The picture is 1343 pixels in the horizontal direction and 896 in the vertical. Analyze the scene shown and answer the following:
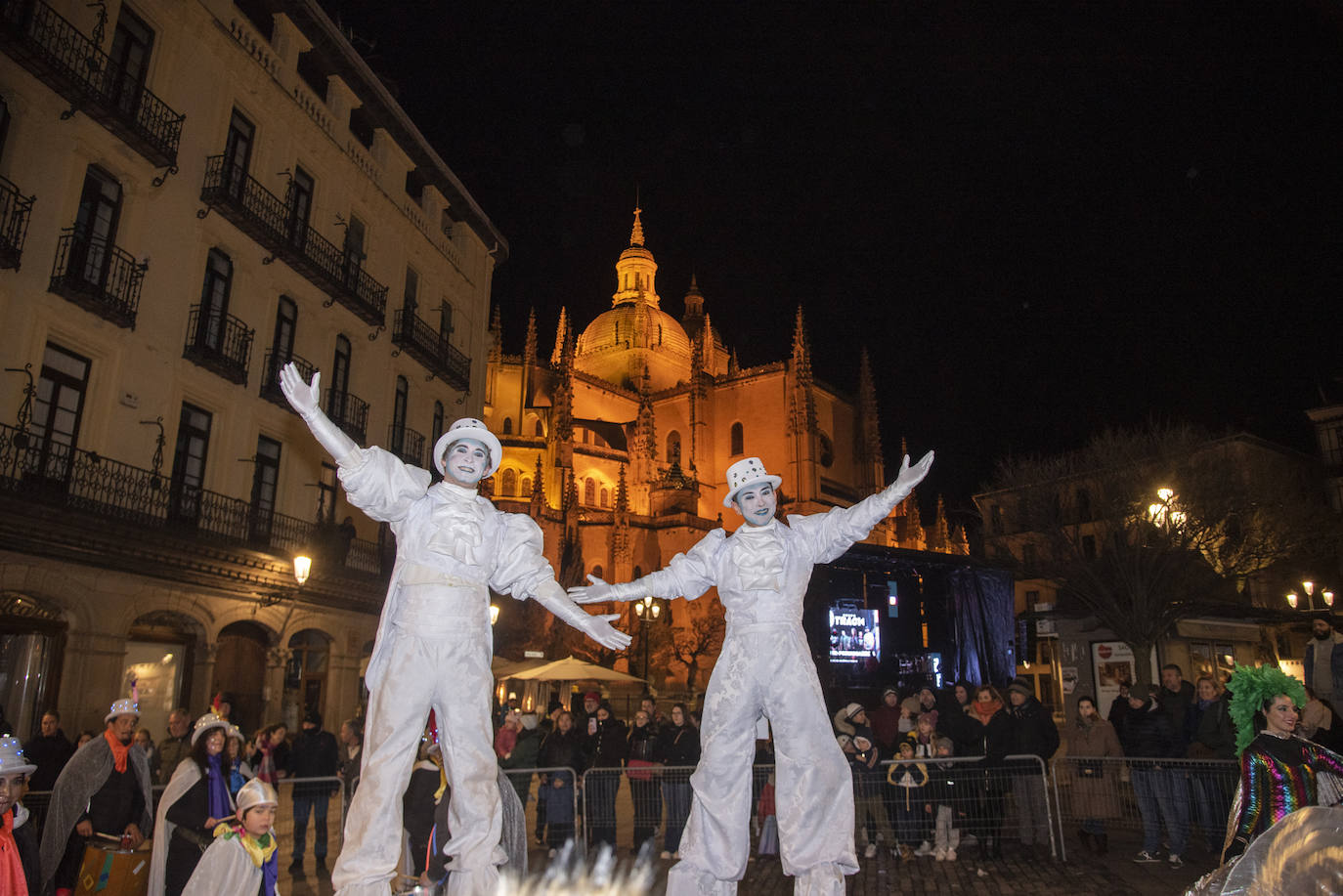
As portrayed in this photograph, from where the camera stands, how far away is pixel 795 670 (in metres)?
5.10

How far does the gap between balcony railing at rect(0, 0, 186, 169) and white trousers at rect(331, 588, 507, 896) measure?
43.9 ft

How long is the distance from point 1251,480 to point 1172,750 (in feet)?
70.2

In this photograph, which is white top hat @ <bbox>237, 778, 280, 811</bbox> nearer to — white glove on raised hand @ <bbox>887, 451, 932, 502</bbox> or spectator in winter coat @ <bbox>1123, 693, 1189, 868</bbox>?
white glove on raised hand @ <bbox>887, 451, 932, 502</bbox>

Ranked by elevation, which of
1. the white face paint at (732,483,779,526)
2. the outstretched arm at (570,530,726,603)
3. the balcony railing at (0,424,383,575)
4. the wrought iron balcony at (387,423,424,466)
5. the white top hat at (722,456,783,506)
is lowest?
the outstretched arm at (570,530,726,603)

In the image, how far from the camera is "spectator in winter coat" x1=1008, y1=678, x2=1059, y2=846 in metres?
9.10

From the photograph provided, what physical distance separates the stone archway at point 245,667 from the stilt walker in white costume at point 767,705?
15897mm

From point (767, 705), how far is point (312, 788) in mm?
6972

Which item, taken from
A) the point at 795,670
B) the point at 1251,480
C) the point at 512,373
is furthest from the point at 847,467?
the point at 795,670

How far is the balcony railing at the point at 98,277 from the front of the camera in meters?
14.0

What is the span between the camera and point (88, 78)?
47.5 feet

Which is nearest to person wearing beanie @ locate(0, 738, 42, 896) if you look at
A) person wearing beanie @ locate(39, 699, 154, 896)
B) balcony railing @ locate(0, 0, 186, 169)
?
person wearing beanie @ locate(39, 699, 154, 896)

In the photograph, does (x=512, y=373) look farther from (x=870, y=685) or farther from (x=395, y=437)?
(x=870, y=685)

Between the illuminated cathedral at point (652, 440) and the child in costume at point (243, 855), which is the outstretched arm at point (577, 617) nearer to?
the child in costume at point (243, 855)

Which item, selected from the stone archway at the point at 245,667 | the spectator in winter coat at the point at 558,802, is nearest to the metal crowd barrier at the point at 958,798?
the spectator in winter coat at the point at 558,802
